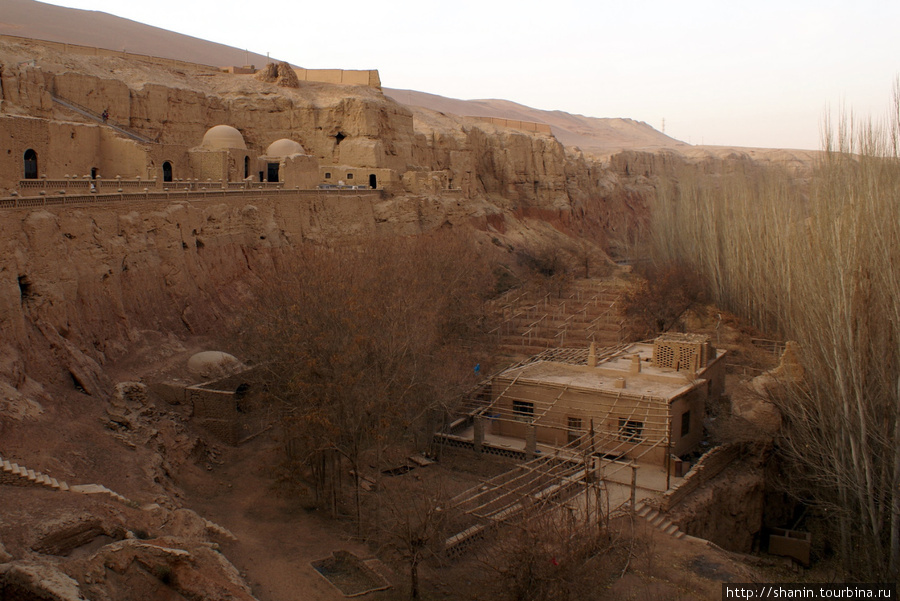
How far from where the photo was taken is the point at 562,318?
3067 centimetres

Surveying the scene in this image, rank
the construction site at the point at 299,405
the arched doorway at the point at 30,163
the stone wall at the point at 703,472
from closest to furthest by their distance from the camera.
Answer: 1. the construction site at the point at 299,405
2. the stone wall at the point at 703,472
3. the arched doorway at the point at 30,163

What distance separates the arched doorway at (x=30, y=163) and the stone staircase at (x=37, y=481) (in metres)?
12.5

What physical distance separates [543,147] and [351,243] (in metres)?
31.2

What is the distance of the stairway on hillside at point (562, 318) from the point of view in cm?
2758

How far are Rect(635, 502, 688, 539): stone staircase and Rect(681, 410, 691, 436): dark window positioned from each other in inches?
142

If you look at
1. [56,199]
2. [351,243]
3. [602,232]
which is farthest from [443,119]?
[56,199]

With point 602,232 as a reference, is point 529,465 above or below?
below

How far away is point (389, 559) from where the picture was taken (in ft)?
42.2

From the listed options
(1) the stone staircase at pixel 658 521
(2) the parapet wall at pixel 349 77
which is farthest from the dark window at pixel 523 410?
(2) the parapet wall at pixel 349 77

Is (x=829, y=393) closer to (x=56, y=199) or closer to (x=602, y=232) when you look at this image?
(x=56, y=199)

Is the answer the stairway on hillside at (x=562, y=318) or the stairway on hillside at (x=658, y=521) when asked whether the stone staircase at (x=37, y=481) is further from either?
the stairway on hillside at (x=562, y=318)

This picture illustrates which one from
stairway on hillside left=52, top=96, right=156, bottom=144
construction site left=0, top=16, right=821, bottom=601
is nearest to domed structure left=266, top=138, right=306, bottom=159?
construction site left=0, top=16, right=821, bottom=601

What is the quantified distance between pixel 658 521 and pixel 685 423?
4.21 meters

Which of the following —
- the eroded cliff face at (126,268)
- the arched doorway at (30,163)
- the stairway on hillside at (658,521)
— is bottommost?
the stairway on hillside at (658,521)
